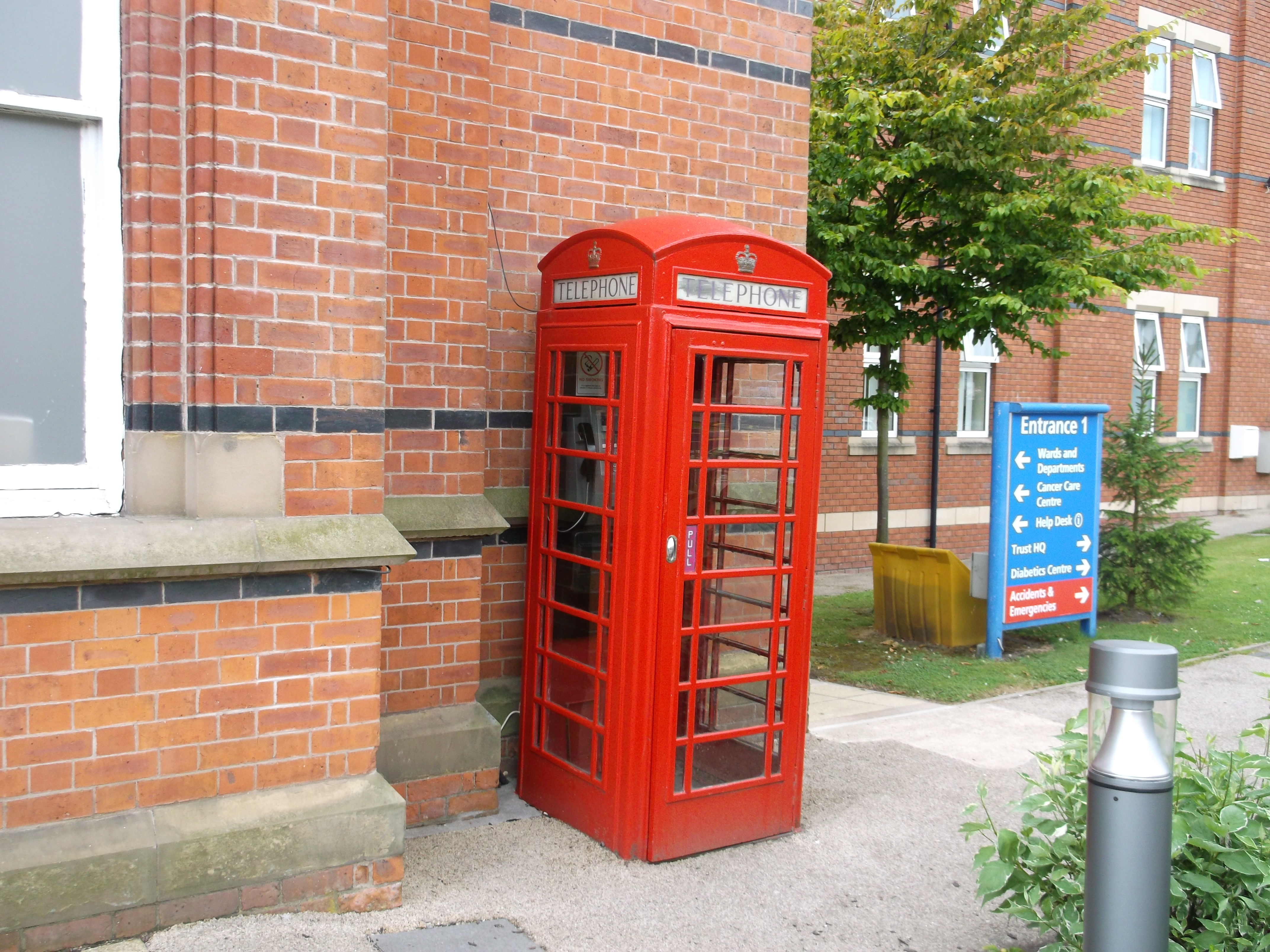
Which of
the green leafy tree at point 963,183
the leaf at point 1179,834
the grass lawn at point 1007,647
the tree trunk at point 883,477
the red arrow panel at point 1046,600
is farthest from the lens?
the tree trunk at point 883,477

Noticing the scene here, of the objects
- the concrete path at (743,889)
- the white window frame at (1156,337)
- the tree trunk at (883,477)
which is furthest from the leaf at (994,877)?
the white window frame at (1156,337)

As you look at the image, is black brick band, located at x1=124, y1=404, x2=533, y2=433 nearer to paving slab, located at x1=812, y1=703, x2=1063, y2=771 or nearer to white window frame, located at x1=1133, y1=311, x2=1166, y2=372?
paving slab, located at x1=812, y1=703, x2=1063, y2=771

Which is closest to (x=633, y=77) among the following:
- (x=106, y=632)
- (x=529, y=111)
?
(x=529, y=111)

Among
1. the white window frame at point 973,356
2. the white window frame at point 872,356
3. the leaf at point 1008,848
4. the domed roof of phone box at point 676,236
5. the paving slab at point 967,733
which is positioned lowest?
the paving slab at point 967,733

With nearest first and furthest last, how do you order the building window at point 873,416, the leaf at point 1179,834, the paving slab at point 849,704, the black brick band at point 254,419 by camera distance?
the leaf at point 1179,834
the black brick band at point 254,419
the paving slab at point 849,704
the building window at point 873,416

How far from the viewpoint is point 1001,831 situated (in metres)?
3.70

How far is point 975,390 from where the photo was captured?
15.4 metres

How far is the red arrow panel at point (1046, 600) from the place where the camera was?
29.1 feet

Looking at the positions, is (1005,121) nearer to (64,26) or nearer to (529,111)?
(529,111)

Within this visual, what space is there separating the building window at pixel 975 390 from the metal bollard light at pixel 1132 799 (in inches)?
501

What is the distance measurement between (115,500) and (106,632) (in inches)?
18.1

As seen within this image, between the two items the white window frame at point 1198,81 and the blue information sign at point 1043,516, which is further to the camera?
the white window frame at point 1198,81

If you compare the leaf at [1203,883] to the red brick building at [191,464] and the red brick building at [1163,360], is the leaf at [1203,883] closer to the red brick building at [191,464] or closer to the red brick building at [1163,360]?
the red brick building at [191,464]

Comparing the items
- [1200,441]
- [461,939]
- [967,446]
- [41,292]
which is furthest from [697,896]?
[1200,441]
